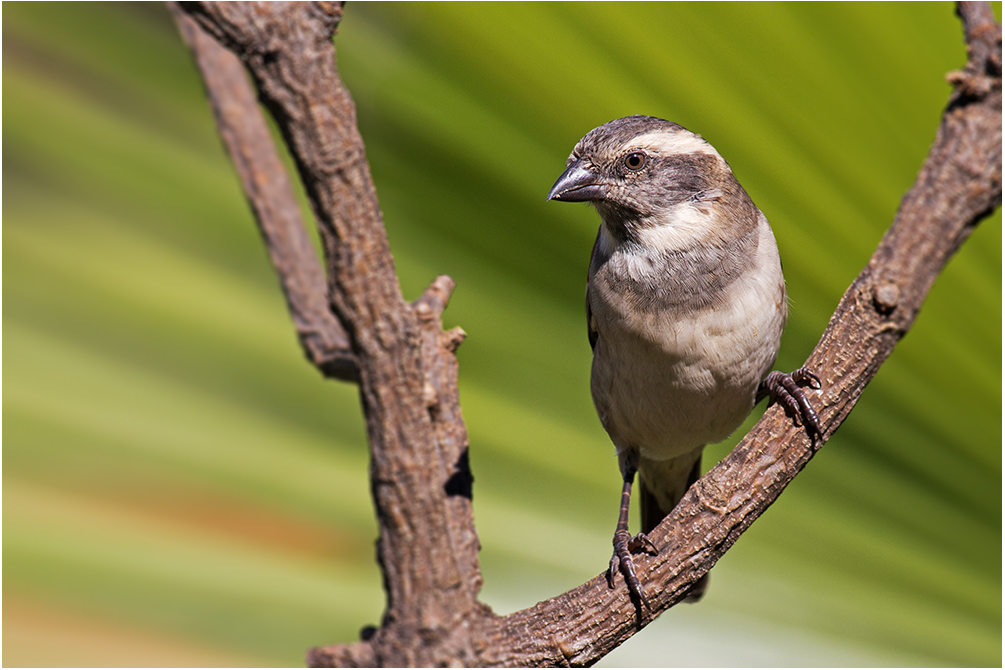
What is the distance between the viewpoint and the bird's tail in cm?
297

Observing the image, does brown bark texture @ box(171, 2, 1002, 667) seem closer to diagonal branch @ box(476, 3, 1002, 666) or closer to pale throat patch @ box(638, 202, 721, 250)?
diagonal branch @ box(476, 3, 1002, 666)

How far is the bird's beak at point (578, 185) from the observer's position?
2121 millimetres

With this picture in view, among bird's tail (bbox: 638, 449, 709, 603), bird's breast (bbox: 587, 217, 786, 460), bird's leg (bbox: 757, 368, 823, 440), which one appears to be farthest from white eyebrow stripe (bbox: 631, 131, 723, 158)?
bird's tail (bbox: 638, 449, 709, 603)

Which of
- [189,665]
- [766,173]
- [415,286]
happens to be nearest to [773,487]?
[766,173]

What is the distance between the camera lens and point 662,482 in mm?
3033

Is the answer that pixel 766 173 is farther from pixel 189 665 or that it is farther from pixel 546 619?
pixel 189 665

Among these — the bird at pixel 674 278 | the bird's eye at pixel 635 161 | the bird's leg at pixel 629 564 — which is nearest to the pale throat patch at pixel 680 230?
the bird at pixel 674 278

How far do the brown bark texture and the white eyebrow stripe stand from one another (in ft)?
3.21

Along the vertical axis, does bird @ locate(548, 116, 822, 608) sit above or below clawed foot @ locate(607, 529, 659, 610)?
above

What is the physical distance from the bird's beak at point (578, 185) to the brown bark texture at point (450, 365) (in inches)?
23.8

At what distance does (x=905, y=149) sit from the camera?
5.74 ft

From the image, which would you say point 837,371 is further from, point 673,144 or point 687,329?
point 673,144

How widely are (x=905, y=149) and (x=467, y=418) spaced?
128 centimetres

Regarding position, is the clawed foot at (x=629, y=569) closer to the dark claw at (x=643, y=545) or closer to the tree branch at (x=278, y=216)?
the dark claw at (x=643, y=545)
